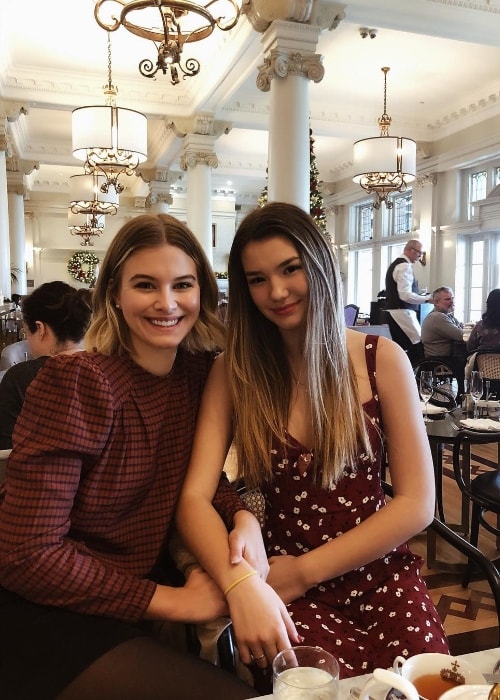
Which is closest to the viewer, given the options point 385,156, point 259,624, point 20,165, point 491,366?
point 259,624

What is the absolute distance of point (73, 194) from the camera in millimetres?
8742

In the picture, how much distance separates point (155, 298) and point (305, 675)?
0.80 m

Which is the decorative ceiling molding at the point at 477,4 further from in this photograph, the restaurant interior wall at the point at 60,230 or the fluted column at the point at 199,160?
the restaurant interior wall at the point at 60,230

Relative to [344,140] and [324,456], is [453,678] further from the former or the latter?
[344,140]

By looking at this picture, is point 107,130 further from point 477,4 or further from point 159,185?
point 159,185

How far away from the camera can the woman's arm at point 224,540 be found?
3.46 ft

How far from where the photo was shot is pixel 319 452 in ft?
4.37

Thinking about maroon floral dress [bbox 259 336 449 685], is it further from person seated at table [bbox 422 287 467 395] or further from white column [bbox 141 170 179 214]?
white column [bbox 141 170 179 214]

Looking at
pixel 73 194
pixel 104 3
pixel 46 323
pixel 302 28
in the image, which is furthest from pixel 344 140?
pixel 46 323

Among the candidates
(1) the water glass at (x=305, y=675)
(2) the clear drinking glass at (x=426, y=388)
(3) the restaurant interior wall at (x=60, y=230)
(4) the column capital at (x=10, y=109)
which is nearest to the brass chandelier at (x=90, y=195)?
(4) the column capital at (x=10, y=109)

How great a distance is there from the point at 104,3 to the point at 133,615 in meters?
3.50

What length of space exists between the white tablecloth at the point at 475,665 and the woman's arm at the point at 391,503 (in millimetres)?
411

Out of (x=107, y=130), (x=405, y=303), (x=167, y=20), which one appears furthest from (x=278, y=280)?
(x=405, y=303)

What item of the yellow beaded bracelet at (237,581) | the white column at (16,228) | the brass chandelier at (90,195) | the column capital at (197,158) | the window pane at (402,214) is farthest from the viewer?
the white column at (16,228)
